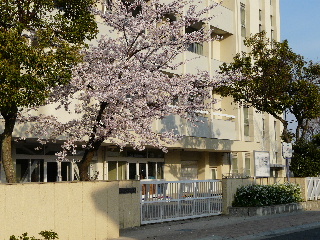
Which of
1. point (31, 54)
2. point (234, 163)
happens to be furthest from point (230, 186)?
point (234, 163)

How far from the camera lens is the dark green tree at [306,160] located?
28281mm

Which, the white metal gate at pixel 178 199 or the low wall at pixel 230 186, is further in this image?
the low wall at pixel 230 186

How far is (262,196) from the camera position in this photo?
2264 cm

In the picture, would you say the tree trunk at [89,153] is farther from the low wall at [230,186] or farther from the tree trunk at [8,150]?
the low wall at [230,186]

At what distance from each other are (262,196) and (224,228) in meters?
5.83

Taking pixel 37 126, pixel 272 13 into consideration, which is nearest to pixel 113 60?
pixel 37 126

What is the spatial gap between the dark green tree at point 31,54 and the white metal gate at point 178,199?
5209mm

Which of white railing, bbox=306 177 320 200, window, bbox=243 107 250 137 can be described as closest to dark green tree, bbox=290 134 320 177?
white railing, bbox=306 177 320 200

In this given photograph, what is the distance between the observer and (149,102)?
18.4 meters

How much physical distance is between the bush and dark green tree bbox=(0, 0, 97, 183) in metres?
10.1

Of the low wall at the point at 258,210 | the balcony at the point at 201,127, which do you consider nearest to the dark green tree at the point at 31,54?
the low wall at the point at 258,210

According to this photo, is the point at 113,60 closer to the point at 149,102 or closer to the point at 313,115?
the point at 149,102

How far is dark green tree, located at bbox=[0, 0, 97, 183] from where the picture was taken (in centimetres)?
1361

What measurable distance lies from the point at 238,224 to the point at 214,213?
312 cm
